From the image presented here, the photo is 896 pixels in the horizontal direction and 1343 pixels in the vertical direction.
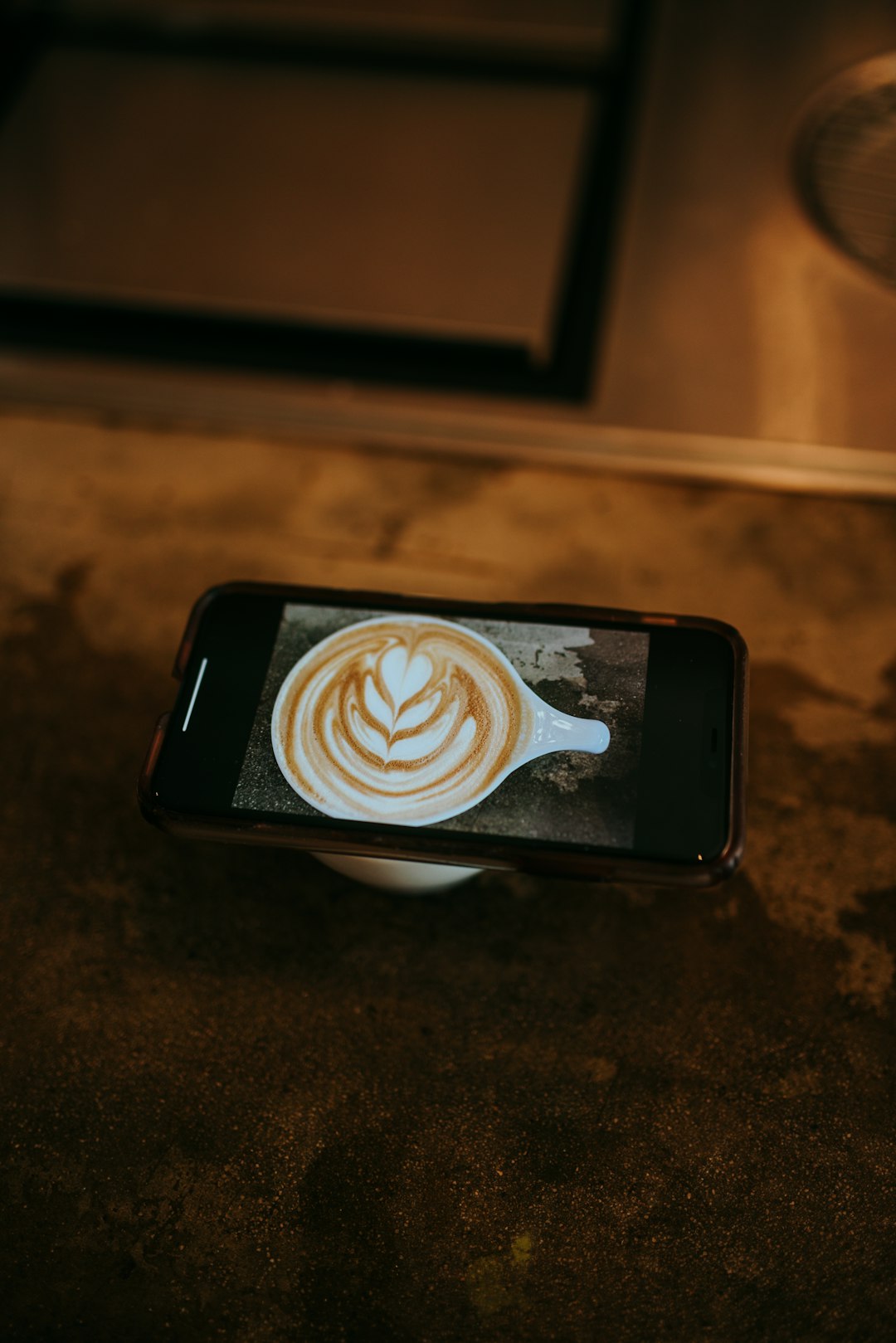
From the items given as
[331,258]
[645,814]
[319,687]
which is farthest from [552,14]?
[645,814]

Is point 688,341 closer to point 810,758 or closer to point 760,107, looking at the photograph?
point 760,107

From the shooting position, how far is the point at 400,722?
0.97 m

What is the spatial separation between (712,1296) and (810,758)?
0.61m

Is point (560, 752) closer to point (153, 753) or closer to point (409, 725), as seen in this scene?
point (409, 725)

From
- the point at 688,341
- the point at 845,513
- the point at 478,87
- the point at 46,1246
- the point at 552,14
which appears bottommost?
the point at 46,1246

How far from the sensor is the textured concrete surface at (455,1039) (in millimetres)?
954

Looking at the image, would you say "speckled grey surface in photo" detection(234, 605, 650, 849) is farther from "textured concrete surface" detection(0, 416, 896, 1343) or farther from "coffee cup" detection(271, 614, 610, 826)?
"textured concrete surface" detection(0, 416, 896, 1343)

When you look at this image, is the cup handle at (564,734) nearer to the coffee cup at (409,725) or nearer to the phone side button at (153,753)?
the coffee cup at (409,725)

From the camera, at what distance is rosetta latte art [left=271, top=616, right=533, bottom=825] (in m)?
0.93

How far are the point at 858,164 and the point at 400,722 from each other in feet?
4.56

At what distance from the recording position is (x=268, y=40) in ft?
6.11

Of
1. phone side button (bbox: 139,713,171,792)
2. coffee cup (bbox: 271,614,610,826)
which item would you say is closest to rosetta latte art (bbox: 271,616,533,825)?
coffee cup (bbox: 271,614,610,826)

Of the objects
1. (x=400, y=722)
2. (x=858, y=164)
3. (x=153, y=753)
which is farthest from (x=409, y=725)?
(x=858, y=164)

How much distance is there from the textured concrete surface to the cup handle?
278 millimetres
